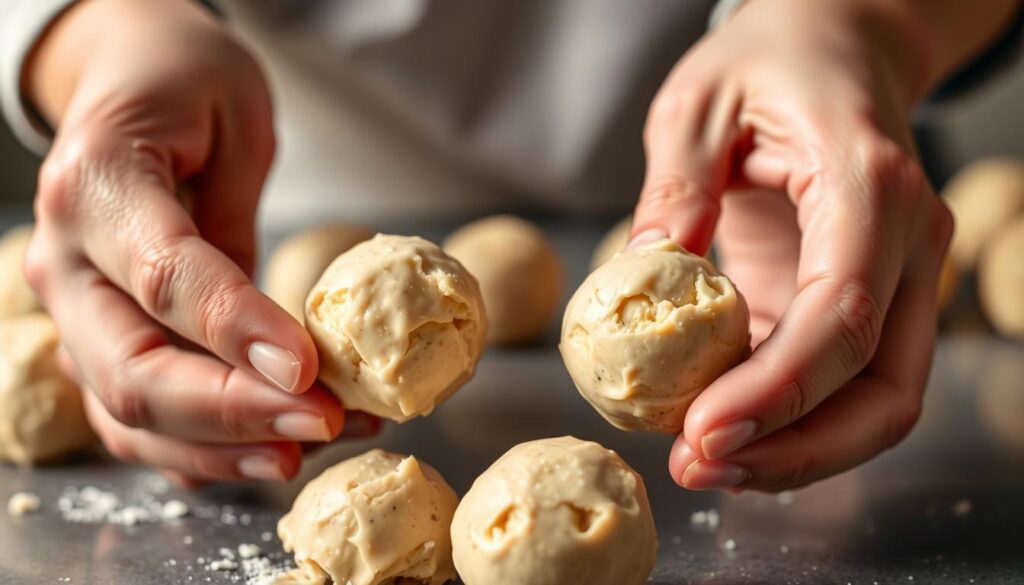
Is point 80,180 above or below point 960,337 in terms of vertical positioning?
above

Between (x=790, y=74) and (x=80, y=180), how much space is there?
1020 mm

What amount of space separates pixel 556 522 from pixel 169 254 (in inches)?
24.3

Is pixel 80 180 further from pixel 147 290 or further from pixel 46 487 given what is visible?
pixel 46 487

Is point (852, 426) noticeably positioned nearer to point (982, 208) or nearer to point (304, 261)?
point (304, 261)

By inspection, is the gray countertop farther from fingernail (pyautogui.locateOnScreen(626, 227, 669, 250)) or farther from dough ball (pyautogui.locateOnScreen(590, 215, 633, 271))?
dough ball (pyautogui.locateOnScreen(590, 215, 633, 271))

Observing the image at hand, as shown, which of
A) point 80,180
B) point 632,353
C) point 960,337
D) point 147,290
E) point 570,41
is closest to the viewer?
point 632,353

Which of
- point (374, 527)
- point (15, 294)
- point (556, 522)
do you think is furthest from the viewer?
point (15, 294)

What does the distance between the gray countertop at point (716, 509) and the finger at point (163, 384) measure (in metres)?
0.18

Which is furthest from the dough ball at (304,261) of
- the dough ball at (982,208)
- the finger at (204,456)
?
the dough ball at (982,208)

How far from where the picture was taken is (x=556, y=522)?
3.95 ft

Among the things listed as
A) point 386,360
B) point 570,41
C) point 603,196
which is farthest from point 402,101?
point 386,360

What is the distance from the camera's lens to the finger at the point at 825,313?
4.03ft

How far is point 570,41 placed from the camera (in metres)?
2.75

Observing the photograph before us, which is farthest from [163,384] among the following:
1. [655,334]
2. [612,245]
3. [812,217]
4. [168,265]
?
[612,245]
